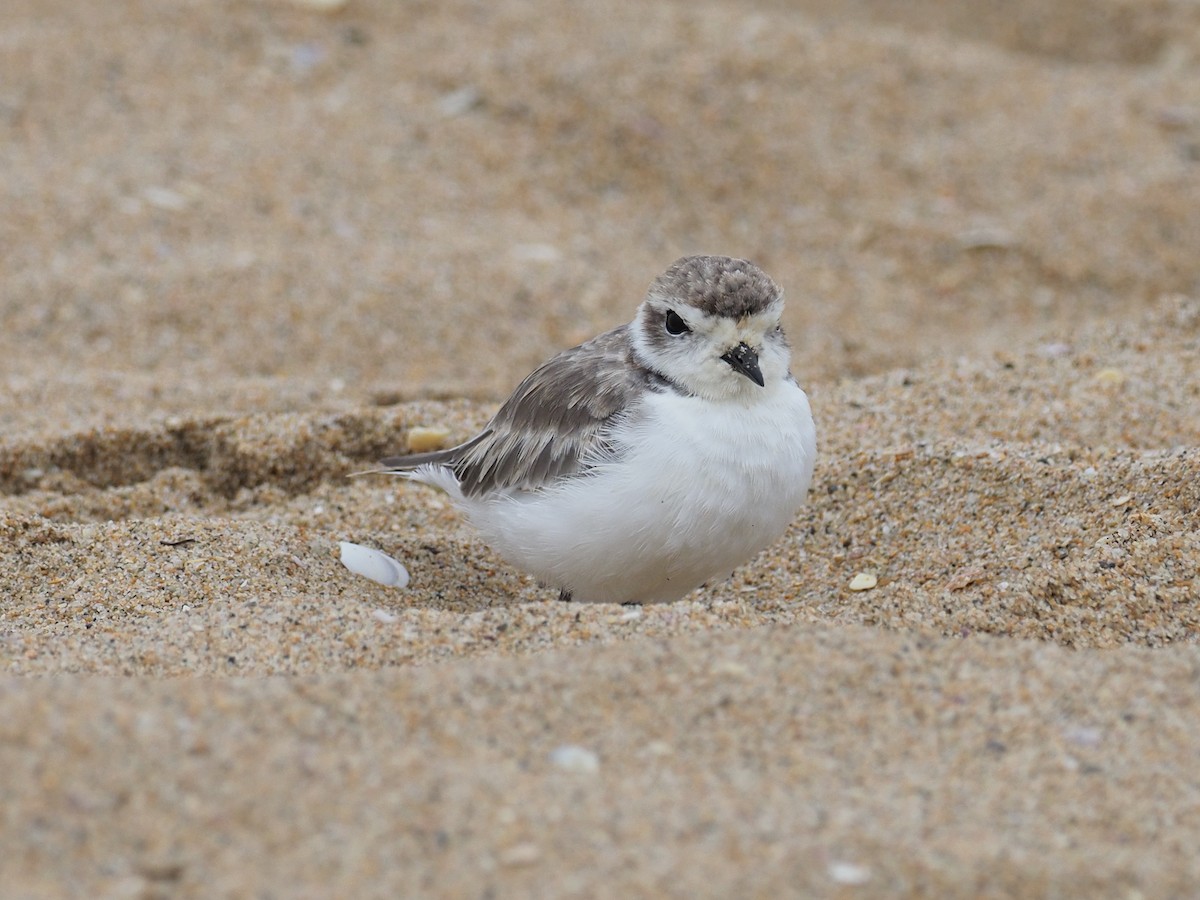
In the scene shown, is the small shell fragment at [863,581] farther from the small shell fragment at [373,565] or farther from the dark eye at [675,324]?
the small shell fragment at [373,565]

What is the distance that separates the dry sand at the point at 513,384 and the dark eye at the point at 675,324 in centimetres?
86

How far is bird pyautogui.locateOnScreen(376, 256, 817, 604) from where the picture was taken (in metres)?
3.99

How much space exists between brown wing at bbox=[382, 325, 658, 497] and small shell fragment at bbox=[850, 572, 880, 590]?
895mm

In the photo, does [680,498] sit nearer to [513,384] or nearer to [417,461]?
[417,461]

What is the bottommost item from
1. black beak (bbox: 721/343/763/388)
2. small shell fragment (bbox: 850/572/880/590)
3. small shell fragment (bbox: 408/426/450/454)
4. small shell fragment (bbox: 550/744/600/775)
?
small shell fragment (bbox: 408/426/450/454)

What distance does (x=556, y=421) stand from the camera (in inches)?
173

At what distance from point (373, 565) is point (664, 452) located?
109 cm

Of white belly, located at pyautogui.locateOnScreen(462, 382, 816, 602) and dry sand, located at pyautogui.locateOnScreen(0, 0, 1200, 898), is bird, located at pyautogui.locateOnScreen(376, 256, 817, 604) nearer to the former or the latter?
white belly, located at pyautogui.locateOnScreen(462, 382, 816, 602)

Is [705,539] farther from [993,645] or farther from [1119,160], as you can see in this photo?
[1119,160]

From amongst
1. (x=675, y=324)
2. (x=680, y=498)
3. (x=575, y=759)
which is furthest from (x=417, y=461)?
(x=575, y=759)

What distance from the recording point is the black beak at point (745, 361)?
163 inches

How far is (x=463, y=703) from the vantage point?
10.3 ft

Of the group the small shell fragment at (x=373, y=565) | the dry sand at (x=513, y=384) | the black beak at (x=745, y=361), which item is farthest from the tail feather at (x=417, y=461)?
the black beak at (x=745, y=361)

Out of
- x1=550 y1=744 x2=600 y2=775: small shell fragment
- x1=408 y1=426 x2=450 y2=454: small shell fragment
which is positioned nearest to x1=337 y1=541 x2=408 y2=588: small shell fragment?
x1=408 y1=426 x2=450 y2=454: small shell fragment
